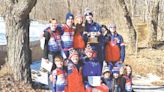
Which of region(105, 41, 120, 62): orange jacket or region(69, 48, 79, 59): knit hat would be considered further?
region(105, 41, 120, 62): orange jacket

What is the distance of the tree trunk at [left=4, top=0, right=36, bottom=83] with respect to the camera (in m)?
8.20

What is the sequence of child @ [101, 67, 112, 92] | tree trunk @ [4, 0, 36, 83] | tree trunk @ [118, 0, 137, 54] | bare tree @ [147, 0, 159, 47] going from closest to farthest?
1. child @ [101, 67, 112, 92]
2. tree trunk @ [4, 0, 36, 83]
3. tree trunk @ [118, 0, 137, 54]
4. bare tree @ [147, 0, 159, 47]

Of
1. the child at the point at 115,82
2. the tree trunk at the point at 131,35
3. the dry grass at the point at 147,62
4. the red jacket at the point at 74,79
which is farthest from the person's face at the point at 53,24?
the tree trunk at the point at 131,35

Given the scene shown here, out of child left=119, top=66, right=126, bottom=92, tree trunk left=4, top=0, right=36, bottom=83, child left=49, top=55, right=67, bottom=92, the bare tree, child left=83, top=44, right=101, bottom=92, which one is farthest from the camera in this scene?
the bare tree

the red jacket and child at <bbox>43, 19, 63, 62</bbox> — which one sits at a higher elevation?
child at <bbox>43, 19, 63, 62</bbox>

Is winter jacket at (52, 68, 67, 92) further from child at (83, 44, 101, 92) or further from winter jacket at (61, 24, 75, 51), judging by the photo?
winter jacket at (61, 24, 75, 51)

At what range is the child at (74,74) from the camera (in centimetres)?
702

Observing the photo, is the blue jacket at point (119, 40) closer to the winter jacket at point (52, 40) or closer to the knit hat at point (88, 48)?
the knit hat at point (88, 48)

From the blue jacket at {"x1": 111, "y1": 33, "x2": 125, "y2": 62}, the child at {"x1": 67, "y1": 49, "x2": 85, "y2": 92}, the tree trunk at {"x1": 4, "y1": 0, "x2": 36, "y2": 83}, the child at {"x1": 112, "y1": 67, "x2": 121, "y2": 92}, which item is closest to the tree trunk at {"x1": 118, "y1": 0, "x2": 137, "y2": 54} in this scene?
the blue jacket at {"x1": 111, "y1": 33, "x2": 125, "y2": 62}

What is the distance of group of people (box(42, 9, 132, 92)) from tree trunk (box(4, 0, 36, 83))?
932 millimetres

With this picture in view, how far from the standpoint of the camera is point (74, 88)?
7.07m

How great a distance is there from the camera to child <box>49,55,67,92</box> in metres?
6.93

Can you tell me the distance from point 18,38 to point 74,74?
1824mm

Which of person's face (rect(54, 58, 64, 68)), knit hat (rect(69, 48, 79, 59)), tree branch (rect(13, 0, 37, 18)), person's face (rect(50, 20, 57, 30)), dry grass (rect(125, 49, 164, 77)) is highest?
tree branch (rect(13, 0, 37, 18))
